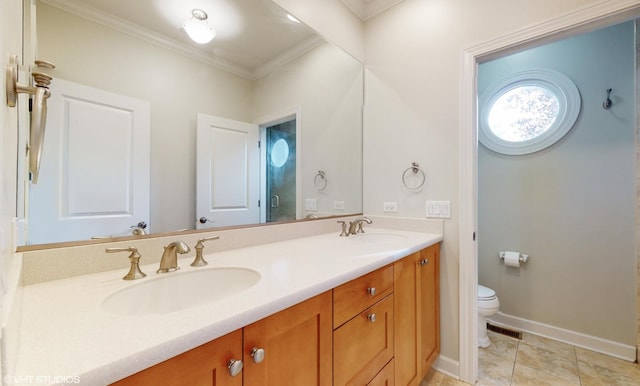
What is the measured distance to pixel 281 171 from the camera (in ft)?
5.33

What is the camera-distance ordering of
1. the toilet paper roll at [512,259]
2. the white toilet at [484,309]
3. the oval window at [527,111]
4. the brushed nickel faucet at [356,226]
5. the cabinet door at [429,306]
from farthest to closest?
the toilet paper roll at [512,259]
the oval window at [527,111]
the white toilet at [484,309]
the brushed nickel faucet at [356,226]
the cabinet door at [429,306]

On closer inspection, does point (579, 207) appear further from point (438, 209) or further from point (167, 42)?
point (167, 42)

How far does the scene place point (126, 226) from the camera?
1.00 m

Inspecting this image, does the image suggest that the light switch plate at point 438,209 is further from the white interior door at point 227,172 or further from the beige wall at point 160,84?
the beige wall at point 160,84

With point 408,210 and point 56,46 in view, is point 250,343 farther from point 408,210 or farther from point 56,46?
point 408,210

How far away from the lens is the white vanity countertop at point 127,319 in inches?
16.4

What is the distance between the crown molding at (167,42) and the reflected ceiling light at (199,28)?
0.05m

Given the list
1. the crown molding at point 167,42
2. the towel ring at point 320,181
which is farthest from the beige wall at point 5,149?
the towel ring at point 320,181

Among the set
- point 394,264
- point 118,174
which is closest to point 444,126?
point 394,264

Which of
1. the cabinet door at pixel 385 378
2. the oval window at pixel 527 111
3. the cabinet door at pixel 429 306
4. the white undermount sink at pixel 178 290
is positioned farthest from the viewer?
the oval window at pixel 527 111

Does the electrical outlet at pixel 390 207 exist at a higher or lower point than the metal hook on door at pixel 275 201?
lower

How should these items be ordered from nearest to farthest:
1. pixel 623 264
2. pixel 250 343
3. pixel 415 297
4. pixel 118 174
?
pixel 250 343, pixel 118 174, pixel 415 297, pixel 623 264

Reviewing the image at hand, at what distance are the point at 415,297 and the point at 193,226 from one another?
1165mm

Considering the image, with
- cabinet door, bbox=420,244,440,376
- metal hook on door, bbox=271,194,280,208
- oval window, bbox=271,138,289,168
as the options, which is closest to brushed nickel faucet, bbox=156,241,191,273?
metal hook on door, bbox=271,194,280,208
